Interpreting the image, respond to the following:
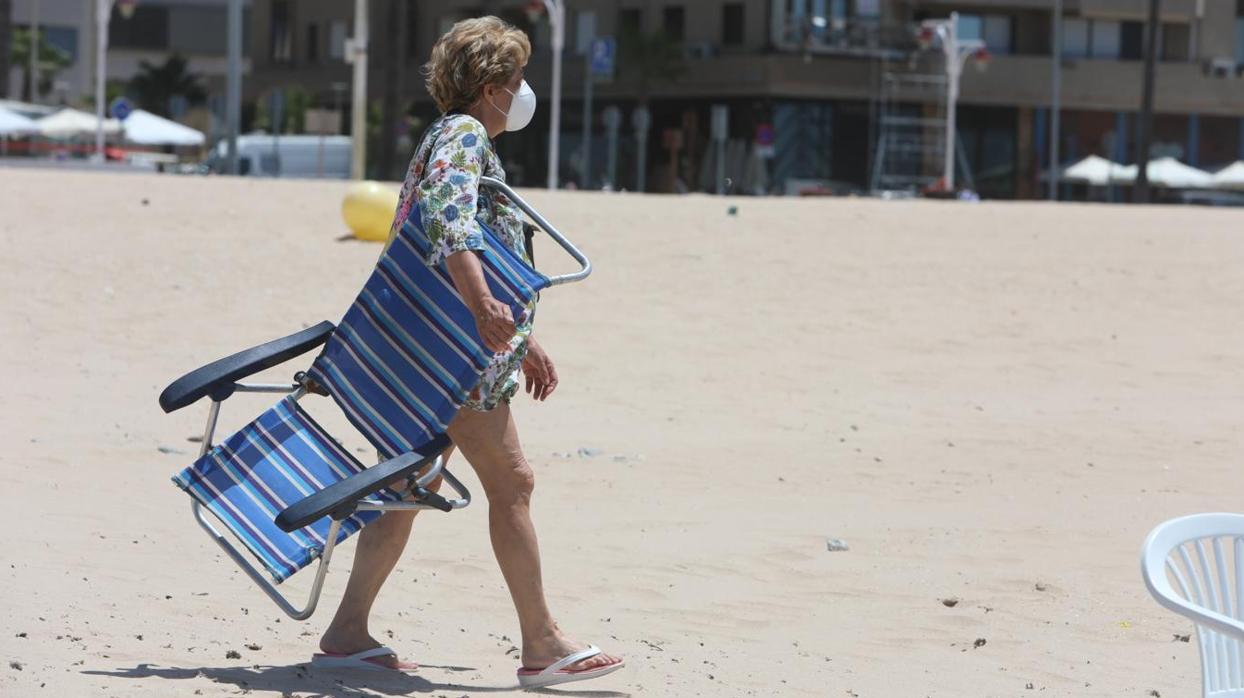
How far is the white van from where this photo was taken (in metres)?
42.6

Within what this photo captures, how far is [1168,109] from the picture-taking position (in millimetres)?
57812

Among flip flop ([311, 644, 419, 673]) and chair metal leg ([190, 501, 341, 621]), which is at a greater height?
chair metal leg ([190, 501, 341, 621])

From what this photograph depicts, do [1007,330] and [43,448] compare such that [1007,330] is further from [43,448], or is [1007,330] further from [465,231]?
[465,231]

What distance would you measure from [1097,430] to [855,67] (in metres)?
44.2

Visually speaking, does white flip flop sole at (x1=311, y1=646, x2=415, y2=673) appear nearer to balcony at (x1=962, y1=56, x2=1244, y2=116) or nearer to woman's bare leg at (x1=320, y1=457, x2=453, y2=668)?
woman's bare leg at (x1=320, y1=457, x2=453, y2=668)

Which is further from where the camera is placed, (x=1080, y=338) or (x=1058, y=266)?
(x=1058, y=266)

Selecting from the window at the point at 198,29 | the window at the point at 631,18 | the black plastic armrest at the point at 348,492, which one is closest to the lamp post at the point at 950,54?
the window at the point at 631,18

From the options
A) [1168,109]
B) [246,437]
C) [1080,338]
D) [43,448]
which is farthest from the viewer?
[1168,109]

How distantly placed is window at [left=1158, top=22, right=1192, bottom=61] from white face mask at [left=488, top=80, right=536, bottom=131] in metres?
57.5

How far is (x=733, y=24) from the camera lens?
54406 mm

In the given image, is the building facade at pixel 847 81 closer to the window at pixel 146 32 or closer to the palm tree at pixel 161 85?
the palm tree at pixel 161 85

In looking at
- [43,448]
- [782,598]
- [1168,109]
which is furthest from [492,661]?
[1168,109]

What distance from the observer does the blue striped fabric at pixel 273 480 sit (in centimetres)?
449

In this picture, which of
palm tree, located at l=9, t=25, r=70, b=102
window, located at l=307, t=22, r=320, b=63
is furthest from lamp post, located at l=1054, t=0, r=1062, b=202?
palm tree, located at l=9, t=25, r=70, b=102
